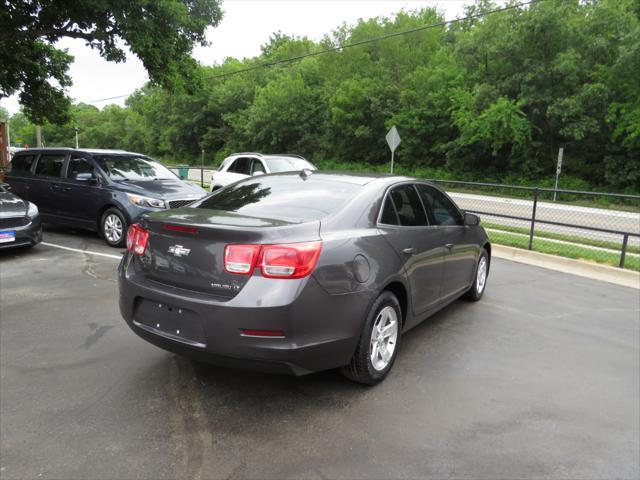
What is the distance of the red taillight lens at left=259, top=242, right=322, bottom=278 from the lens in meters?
3.06

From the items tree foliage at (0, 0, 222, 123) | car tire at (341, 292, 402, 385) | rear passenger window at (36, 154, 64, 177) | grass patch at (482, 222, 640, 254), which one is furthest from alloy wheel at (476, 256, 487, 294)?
tree foliage at (0, 0, 222, 123)

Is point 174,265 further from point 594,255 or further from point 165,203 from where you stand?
point 594,255

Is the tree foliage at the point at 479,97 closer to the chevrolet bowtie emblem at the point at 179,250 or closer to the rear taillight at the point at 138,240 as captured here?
the rear taillight at the point at 138,240

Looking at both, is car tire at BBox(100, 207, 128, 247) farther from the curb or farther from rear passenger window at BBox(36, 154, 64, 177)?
the curb

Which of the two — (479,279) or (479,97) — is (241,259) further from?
(479,97)

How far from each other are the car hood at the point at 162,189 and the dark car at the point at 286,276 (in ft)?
14.9

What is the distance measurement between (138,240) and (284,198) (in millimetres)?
1154

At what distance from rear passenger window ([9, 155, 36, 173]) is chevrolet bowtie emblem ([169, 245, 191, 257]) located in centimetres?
833

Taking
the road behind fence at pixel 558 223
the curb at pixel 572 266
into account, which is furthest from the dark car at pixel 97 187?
the road behind fence at pixel 558 223

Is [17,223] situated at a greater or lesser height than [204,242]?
lesser

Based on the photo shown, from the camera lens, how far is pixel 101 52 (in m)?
15.1

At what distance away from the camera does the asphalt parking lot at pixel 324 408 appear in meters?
2.78

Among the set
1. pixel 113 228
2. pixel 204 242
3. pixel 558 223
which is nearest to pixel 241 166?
pixel 113 228

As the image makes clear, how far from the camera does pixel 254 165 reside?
1406 cm
